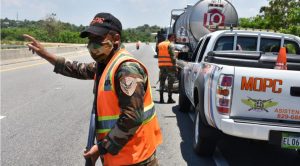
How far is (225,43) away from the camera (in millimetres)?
7051

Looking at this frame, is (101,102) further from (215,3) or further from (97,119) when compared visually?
(215,3)

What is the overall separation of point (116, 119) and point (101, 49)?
0.45 metres

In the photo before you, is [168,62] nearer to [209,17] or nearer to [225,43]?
[225,43]

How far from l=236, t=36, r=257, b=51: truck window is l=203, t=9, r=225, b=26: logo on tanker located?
25.0 ft

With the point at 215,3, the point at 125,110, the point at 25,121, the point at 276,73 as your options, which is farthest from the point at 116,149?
the point at 215,3

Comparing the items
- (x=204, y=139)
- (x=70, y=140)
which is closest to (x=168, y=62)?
(x=70, y=140)

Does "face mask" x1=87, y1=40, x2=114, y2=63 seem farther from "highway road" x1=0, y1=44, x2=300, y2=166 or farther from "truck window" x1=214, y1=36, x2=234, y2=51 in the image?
"truck window" x1=214, y1=36, x2=234, y2=51

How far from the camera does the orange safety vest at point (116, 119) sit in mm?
2520

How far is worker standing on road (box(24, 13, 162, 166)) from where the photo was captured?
245cm

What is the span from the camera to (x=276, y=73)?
4.66m

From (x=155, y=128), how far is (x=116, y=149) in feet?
1.39

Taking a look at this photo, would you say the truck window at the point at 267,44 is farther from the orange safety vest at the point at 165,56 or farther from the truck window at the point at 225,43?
the orange safety vest at the point at 165,56

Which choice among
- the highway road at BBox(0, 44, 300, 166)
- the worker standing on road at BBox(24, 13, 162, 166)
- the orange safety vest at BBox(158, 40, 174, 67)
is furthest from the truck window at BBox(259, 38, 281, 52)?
the worker standing on road at BBox(24, 13, 162, 166)

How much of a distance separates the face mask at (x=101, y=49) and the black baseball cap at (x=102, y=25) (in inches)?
2.9
